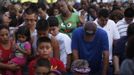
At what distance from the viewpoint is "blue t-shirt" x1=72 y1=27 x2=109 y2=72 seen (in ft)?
26.5

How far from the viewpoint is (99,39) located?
809cm

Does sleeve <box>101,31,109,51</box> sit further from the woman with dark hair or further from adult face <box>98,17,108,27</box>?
the woman with dark hair

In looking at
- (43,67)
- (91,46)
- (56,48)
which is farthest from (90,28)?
(43,67)

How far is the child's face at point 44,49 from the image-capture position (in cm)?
706

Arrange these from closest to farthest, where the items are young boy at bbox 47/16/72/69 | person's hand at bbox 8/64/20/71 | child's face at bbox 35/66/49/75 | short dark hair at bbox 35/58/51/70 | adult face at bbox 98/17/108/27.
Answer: child's face at bbox 35/66/49/75
short dark hair at bbox 35/58/51/70
person's hand at bbox 8/64/20/71
young boy at bbox 47/16/72/69
adult face at bbox 98/17/108/27

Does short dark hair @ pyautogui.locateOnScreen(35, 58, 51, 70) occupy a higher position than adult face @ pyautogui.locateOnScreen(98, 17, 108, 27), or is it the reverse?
adult face @ pyautogui.locateOnScreen(98, 17, 108, 27)

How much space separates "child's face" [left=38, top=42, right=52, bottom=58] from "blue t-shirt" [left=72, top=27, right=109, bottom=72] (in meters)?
1.09

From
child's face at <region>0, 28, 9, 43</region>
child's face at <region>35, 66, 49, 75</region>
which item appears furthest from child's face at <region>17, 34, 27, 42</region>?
child's face at <region>35, 66, 49, 75</region>

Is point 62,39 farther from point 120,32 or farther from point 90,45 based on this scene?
point 120,32

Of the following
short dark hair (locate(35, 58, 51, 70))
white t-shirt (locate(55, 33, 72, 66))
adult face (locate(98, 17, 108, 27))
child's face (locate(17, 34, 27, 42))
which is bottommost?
short dark hair (locate(35, 58, 51, 70))

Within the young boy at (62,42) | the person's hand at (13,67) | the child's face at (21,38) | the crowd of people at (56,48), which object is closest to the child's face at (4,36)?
the crowd of people at (56,48)

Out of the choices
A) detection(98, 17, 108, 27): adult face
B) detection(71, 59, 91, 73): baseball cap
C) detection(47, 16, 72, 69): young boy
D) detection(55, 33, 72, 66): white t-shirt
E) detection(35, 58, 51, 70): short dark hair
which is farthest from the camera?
detection(98, 17, 108, 27): adult face

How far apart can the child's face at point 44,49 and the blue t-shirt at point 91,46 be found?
109cm

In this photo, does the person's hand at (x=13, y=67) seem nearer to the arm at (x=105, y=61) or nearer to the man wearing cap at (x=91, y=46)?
the man wearing cap at (x=91, y=46)
